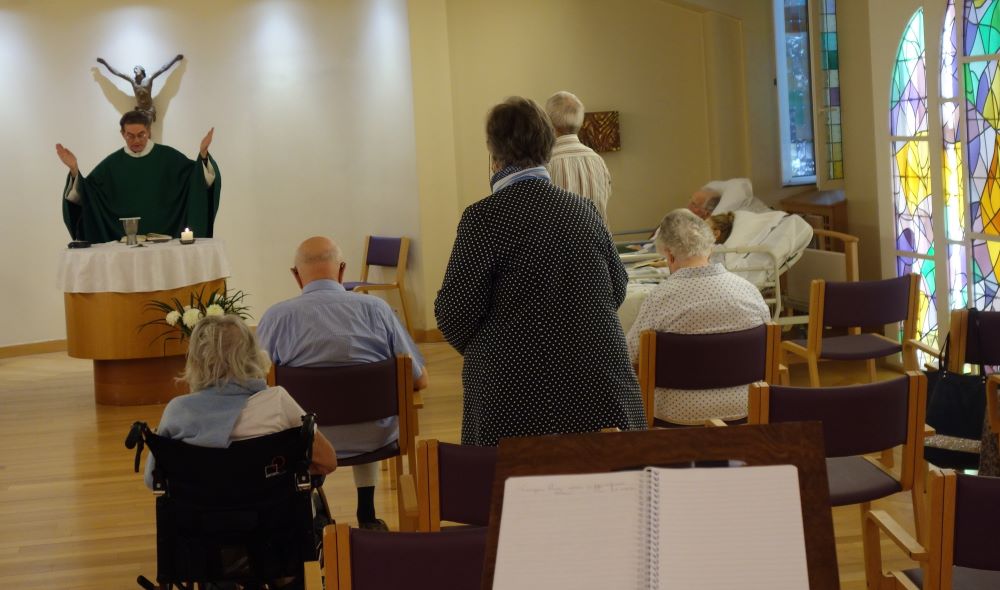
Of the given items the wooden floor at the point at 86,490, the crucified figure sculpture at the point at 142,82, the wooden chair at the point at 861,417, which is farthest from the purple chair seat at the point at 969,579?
the crucified figure sculpture at the point at 142,82

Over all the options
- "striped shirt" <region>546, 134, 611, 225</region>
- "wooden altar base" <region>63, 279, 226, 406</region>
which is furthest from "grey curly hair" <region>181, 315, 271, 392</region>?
"wooden altar base" <region>63, 279, 226, 406</region>

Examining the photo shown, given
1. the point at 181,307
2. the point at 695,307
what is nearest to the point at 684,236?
the point at 695,307

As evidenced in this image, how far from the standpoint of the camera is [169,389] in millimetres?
7348

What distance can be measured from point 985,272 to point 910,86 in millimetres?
1297

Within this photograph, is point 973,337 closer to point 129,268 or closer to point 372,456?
point 372,456

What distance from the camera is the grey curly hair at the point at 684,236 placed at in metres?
4.22

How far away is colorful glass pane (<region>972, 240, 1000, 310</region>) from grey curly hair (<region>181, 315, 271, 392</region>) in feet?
12.4

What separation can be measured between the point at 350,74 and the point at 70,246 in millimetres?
2895

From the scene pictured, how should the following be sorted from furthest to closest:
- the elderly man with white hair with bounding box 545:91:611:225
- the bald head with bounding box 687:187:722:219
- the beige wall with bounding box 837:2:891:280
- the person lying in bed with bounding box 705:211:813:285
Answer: the bald head with bounding box 687:187:722:219, the beige wall with bounding box 837:2:891:280, the person lying in bed with bounding box 705:211:813:285, the elderly man with white hair with bounding box 545:91:611:225

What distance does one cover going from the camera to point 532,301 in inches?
115

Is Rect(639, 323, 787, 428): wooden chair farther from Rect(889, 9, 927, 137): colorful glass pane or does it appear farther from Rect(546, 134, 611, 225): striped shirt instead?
Rect(889, 9, 927, 137): colorful glass pane

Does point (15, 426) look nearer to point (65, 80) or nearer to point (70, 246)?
point (70, 246)

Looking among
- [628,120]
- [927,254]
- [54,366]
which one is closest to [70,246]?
[54,366]

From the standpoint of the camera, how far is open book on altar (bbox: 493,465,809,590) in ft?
4.37
